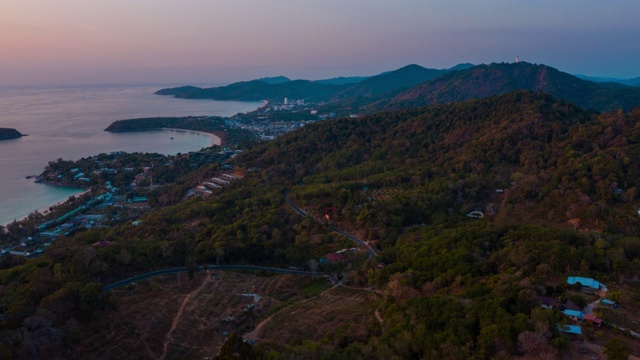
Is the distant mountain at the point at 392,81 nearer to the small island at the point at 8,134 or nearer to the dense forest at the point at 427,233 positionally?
the small island at the point at 8,134

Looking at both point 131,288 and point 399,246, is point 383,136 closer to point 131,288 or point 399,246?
point 399,246

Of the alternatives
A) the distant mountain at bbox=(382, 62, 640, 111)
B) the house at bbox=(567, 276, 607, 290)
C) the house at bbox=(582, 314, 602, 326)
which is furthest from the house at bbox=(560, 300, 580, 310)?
the distant mountain at bbox=(382, 62, 640, 111)

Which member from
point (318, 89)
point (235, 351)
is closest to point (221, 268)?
point (235, 351)

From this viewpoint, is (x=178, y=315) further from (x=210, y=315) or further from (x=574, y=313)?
(x=574, y=313)

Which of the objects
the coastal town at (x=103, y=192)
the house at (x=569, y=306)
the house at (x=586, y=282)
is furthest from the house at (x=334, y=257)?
the house at (x=569, y=306)

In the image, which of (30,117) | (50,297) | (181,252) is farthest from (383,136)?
(30,117)

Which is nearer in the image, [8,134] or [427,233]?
[427,233]
